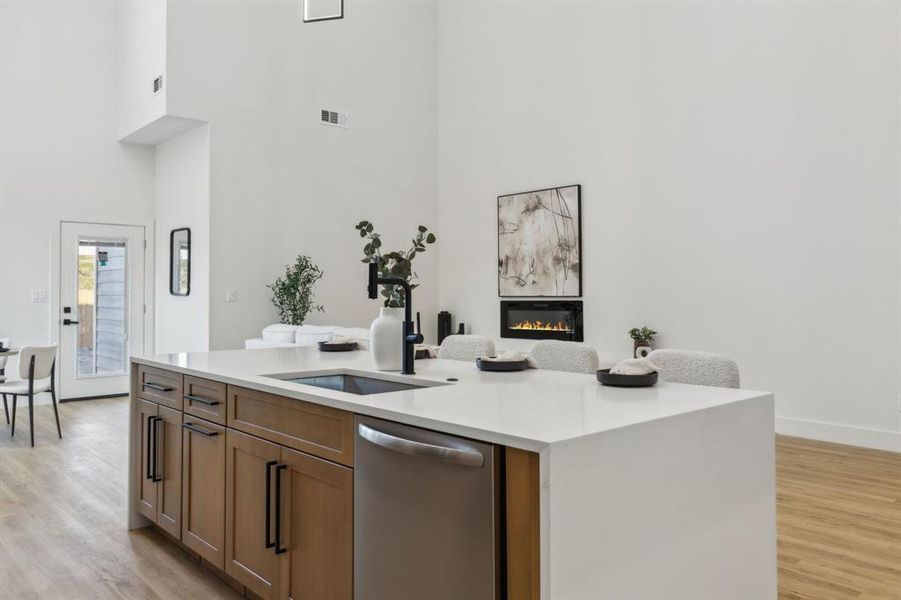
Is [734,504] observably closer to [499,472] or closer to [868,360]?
[499,472]

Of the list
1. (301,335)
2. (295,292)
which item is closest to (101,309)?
(295,292)

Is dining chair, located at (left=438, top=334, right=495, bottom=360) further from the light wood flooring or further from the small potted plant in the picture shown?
the small potted plant

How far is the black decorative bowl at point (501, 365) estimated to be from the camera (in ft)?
8.45

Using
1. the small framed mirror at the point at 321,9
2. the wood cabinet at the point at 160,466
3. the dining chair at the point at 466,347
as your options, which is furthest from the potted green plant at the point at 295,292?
the wood cabinet at the point at 160,466

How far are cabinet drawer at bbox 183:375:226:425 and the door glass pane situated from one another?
5573mm

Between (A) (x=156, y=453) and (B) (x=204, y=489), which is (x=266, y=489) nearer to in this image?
(B) (x=204, y=489)

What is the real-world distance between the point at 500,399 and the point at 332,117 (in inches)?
265

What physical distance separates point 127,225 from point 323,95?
2.77 metres

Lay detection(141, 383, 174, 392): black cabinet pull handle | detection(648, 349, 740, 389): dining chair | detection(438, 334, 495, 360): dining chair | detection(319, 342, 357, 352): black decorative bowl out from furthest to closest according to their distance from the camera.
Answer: detection(438, 334, 495, 360): dining chair, detection(319, 342, 357, 352): black decorative bowl, detection(141, 383, 174, 392): black cabinet pull handle, detection(648, 349, 740, 389): dining chair

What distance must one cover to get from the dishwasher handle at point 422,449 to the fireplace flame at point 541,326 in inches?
229

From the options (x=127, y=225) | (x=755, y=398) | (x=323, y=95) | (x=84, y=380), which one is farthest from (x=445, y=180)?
(x=755, y=398)

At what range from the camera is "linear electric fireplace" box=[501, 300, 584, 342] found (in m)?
7.34

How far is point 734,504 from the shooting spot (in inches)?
72.3

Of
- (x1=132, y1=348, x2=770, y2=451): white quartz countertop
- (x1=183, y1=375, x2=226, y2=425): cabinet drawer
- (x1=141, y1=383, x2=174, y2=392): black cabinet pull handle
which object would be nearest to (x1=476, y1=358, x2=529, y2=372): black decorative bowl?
(x1=132, y1=348, x2=770, y2=451): white quartz countertop
